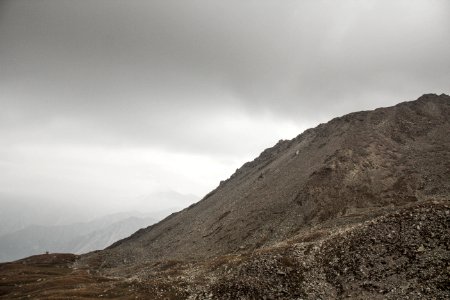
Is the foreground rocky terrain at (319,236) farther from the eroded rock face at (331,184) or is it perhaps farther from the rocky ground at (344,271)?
the eroded rock face at (331,184)

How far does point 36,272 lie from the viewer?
10394 centimetres

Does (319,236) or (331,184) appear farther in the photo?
(331,184)

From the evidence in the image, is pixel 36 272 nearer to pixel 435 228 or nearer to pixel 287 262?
pixel 287 262

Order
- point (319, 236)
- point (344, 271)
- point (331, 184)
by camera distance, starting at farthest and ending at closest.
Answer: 1. point (331, 184)
2. point (319, 236)
3. point (344, 271)

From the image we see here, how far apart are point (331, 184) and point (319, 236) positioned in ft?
152

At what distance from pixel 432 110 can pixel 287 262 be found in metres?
128

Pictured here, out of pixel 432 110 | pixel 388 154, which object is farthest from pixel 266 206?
pixel 432 110

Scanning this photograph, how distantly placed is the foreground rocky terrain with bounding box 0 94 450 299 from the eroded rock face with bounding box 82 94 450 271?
49 cm

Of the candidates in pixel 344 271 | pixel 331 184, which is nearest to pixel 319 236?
pixel 344 271

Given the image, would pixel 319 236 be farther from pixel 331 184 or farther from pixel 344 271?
pixel 331 184

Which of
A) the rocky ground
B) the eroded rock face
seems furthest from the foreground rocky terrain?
the eroded rock face

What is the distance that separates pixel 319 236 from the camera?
218 feet

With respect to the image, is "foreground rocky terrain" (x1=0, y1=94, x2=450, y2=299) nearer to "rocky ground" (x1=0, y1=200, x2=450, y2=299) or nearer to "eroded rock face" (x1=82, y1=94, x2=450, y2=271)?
"rocky ground" (x1=0, y1=200, x2=450, y2=299)

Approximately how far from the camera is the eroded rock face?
98.6 meters
